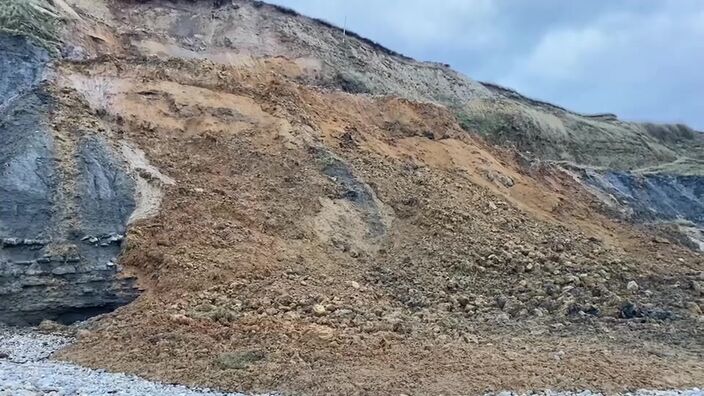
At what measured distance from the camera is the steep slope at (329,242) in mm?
13148

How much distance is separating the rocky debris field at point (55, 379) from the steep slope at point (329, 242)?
47cm

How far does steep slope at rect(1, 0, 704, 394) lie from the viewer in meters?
13.1

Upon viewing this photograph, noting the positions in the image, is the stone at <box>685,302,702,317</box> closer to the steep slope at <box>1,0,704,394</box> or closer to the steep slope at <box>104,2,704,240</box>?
the steep slope at <box>1,0,704,394</box>

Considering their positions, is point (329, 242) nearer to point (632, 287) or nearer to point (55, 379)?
point (632, 287)

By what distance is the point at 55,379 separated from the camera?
11656mm

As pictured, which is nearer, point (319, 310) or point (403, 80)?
point (319, 310)

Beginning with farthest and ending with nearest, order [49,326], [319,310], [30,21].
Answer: [30,21]
[49,326]
[319,310]

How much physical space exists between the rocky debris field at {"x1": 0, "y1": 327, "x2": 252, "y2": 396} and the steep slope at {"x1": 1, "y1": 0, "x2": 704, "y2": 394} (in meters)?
0.47

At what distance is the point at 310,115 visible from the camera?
74.3 feet

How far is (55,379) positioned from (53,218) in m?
5.51

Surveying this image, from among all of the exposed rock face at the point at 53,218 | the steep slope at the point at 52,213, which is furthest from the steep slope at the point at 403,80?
the exposed rock face at the point at 53,218

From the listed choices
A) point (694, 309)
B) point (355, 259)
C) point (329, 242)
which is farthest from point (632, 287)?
point (329, 242)

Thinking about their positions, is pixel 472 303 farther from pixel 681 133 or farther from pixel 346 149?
pixel 681 133

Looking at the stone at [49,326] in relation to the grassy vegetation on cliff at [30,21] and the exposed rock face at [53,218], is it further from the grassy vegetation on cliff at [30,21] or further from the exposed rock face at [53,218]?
the grassy vegetation on cliff at [30,21]
